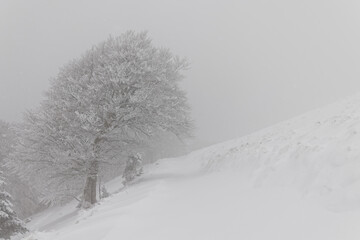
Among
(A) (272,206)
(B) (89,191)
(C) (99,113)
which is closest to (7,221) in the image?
(B) (89,191)

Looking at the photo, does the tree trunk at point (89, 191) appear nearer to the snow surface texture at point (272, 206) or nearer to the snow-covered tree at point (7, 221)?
the snow-covered tree at point (7, 221)

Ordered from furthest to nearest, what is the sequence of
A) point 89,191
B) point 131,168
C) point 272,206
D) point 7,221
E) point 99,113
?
1. point 131,168
2. point 89,191
3. point 99,113
4. point 7,221
5. point 272,206

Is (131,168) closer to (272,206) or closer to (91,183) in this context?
(91,183)

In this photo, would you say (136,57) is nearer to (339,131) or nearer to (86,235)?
(339,131)

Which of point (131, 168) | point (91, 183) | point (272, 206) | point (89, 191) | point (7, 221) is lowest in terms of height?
point (272, 206)

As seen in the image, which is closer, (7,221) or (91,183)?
(7,221)

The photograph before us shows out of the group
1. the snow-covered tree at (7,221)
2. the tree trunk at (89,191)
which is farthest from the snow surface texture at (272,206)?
the tree trunk at (89,191)

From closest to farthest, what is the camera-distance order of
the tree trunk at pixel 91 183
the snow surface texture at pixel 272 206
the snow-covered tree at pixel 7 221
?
1. the snow surface texture at pixel 272 206
2. the snow-covered tree at pixel 7 221
3. the tree trunk at pixel 91 183

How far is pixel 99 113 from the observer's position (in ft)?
61.0

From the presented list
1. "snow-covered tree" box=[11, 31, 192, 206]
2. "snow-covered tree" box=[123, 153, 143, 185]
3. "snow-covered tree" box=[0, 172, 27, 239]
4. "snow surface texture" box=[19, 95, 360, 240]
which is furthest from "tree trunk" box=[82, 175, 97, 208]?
"snow surface texture" box=[19, 95, 360, 240]

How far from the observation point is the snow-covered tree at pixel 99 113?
18.3 metres

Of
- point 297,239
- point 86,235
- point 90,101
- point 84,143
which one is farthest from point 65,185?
point 297,239

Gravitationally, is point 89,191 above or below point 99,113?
below

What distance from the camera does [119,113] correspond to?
18781mm
